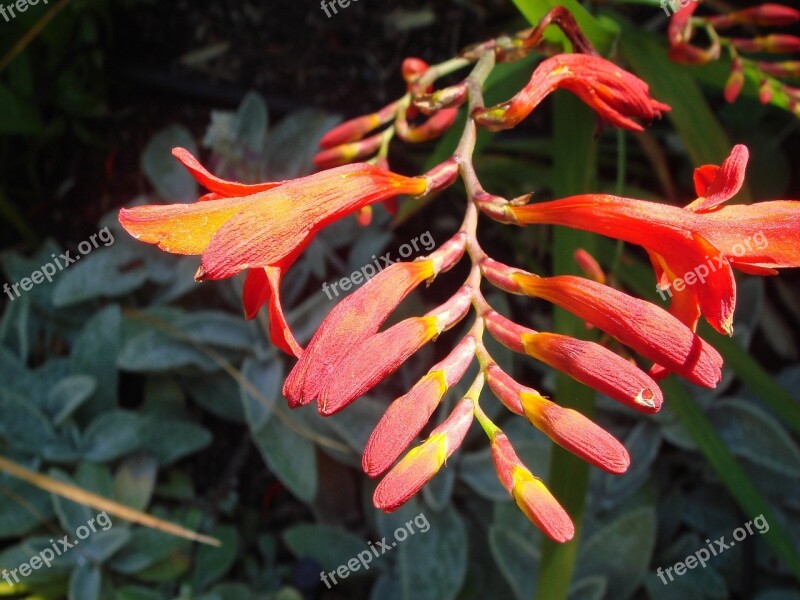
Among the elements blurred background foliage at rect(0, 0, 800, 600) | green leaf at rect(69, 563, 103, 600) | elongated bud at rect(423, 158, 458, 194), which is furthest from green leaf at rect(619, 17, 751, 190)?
green leaf at rect(69, 563, 103, 600)

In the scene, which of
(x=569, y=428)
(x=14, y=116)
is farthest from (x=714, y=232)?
(x=14, y=116)

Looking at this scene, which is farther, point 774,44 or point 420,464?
point 774,44

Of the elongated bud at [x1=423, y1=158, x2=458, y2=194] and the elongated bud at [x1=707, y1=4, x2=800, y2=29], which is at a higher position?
the elongated bud at [x1=423, y1=158, x2=458, y2=194]

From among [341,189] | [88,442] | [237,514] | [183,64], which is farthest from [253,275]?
[183,64]

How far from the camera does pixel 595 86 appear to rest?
865mm

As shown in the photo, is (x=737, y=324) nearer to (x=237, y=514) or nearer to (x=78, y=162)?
(x=237, y=514)

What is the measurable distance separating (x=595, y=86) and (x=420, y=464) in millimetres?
481

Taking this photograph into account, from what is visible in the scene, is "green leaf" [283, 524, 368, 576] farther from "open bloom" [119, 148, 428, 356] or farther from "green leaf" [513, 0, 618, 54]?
"green leaf" [513, 0, 618, 54]

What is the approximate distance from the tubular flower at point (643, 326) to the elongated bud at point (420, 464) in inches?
5.9

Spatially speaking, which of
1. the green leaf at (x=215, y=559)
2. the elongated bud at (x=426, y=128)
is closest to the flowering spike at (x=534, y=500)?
the elongated bud at (x=426, y=128)

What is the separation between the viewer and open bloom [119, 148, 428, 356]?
668mm

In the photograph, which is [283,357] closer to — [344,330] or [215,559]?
[215,559]

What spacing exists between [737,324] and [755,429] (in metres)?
0.22

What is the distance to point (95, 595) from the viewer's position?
1477mm
